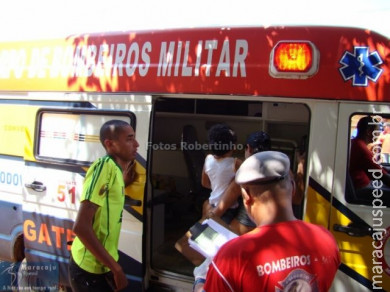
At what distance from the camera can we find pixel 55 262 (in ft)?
10.5

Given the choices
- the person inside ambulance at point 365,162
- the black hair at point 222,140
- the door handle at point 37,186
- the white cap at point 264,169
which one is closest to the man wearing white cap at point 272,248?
the white cap at point 264,169

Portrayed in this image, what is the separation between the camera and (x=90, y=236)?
191 centimetres

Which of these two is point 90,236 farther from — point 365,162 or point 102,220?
point 365,162

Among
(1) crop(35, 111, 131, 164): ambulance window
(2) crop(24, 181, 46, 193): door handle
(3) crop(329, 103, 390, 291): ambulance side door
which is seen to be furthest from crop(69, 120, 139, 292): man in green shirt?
(3) crop(329, 103, 390, 291): ambulance side door

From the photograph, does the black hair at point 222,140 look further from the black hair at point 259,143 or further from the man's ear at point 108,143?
→ the man's ear at point 108,143

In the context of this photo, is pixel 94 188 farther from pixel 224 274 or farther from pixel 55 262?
pixel 55 262

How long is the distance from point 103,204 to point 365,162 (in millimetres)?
1862

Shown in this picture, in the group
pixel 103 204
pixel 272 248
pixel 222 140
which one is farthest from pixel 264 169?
pixel 222 140

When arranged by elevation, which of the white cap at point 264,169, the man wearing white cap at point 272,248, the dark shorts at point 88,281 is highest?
the white cap at point 264,169

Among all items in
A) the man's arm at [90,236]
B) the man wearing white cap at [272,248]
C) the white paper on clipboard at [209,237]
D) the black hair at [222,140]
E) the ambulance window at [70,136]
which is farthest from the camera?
the ambulance window at [70,136]

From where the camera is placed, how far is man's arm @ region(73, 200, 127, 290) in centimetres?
191

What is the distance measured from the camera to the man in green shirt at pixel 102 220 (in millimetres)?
1936

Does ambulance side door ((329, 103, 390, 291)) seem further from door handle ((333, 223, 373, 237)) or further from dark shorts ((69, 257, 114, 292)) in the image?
dark shorts ((69, 257, 114, 292))

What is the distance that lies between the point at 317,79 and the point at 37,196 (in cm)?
258
